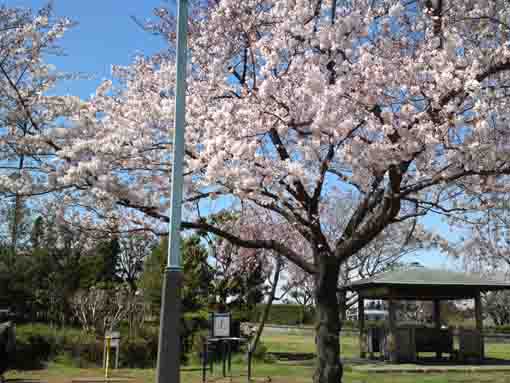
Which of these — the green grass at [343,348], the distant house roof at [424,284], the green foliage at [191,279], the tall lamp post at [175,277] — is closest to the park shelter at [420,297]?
the distant house roof at [424,284]

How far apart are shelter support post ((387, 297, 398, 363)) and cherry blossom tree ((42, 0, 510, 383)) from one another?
724cm

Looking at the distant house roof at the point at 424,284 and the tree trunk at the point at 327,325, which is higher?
the distant house roof at the point at 424,284

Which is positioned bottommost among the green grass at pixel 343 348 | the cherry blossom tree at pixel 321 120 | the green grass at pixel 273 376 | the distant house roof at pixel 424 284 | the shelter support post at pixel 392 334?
the green grass at pixel 273 376

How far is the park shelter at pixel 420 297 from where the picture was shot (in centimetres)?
1739

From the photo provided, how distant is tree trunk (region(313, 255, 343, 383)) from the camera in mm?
10031

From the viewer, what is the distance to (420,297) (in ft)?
62.7

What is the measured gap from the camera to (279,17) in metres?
9.88

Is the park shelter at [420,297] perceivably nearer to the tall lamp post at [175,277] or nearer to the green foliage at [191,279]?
the green foliage at [191,279]

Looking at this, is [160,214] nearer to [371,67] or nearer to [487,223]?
[371,67]

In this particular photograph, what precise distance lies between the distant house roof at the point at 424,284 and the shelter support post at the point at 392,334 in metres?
0.37

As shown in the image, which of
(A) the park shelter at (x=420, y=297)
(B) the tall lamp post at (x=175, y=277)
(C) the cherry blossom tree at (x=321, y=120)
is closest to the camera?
(B) the tall lamp post at (x=175, y=277)

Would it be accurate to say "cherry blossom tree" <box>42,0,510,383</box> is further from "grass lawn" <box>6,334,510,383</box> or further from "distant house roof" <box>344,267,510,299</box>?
"distant house roof" <box>344,267,510,299</box>

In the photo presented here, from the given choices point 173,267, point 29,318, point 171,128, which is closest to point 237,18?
point 171,128

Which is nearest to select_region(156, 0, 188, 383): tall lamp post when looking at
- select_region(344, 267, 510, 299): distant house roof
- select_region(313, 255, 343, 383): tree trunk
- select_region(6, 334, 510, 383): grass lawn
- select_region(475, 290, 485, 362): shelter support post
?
select_region(313, 255, 343, 383): tree trunk
